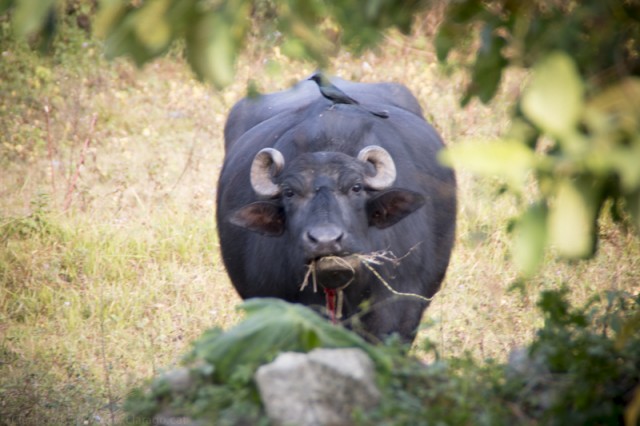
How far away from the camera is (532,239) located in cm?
216

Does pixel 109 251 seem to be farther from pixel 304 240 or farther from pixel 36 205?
pixel 304 240

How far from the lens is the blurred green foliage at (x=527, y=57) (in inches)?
83.4

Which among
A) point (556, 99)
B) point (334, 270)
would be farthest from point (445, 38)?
point (334, 270)

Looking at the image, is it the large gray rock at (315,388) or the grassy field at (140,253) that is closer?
the large gray rock at (315,388)

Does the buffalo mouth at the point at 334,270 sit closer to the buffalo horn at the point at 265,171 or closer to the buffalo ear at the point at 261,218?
the buffalo ear at the point at 261,218

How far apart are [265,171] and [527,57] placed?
269 cm

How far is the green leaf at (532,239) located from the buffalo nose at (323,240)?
249 cm

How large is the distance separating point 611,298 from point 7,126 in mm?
7881

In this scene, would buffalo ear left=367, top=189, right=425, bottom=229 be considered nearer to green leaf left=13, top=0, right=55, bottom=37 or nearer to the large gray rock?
the large gray rock

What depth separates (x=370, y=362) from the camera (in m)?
3.18

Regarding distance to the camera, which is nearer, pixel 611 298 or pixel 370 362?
pixel 370 362

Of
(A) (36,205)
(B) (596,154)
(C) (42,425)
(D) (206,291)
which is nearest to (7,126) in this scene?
(A) (36,205)

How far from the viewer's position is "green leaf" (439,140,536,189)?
201 centimetres

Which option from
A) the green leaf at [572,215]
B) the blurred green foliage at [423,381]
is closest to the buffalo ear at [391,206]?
the blurred green foliage at [423,381]
